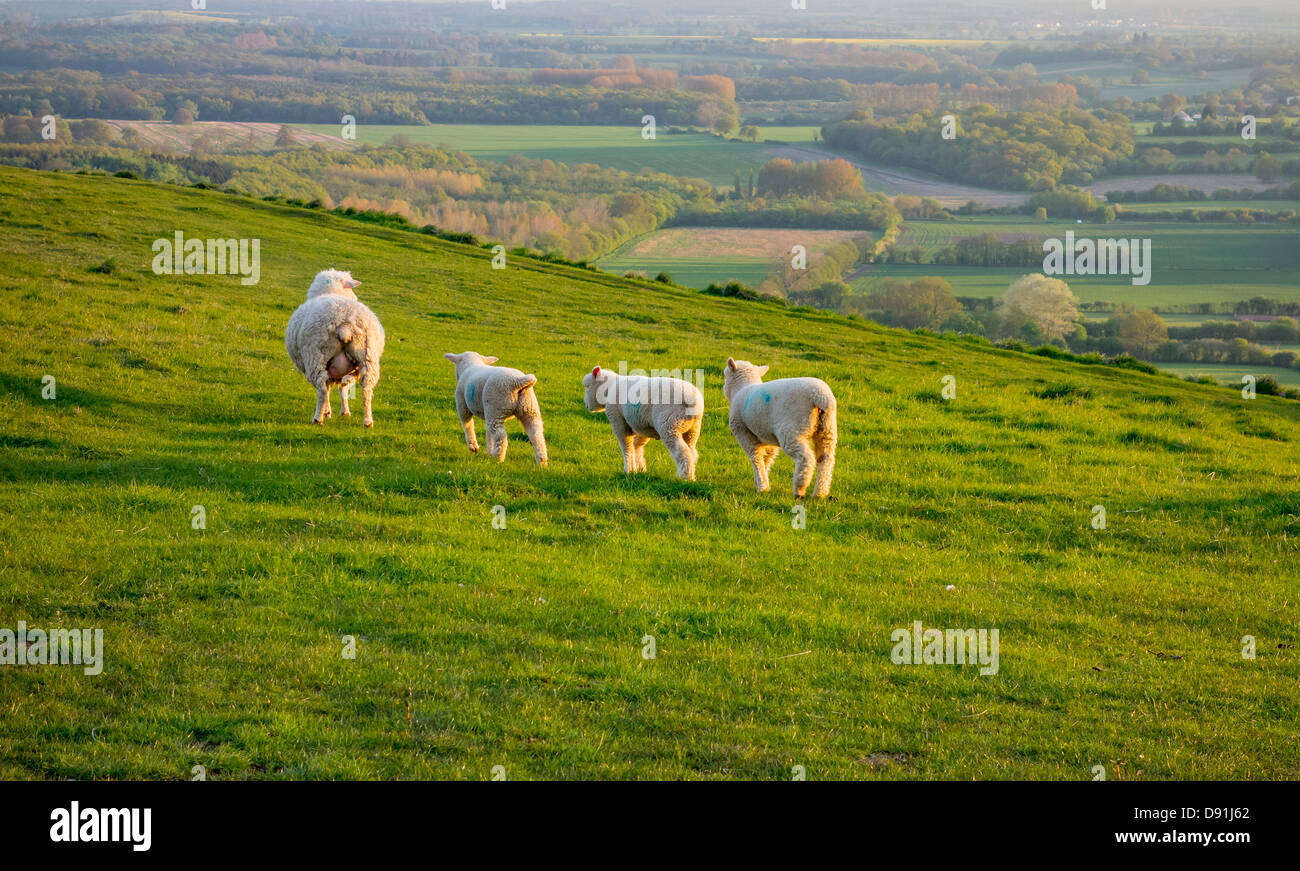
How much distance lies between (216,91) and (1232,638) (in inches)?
6227

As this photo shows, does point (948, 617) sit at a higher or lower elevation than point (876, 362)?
lower

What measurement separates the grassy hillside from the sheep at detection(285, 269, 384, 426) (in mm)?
1072

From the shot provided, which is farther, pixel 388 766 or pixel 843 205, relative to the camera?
pixel 843 205

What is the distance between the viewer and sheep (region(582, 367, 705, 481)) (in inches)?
589

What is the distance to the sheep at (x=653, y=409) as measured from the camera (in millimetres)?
14953

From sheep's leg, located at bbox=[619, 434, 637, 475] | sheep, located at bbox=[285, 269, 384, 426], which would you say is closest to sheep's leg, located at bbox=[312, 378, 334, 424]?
sheep, located at bbox=[285, 269, 384, 426]

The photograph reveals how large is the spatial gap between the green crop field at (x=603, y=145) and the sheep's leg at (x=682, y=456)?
114993 millimetres

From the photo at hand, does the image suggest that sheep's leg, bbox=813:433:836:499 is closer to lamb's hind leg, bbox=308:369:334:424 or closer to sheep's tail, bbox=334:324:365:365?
sheep's tail, bbox=334:324:365:365

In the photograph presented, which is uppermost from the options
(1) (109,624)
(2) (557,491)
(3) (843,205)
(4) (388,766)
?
(3) (843,205)

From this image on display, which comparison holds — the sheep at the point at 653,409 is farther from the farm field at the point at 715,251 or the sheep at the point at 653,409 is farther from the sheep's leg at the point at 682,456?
the farm field at the point at 715,251

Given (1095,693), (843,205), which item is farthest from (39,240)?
(843,205)

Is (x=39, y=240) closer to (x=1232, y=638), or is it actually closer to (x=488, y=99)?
(x=1232, y=638)

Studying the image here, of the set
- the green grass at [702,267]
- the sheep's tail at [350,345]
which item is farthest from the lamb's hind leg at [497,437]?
the green grass at [702,267]

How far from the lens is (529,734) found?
809cm
